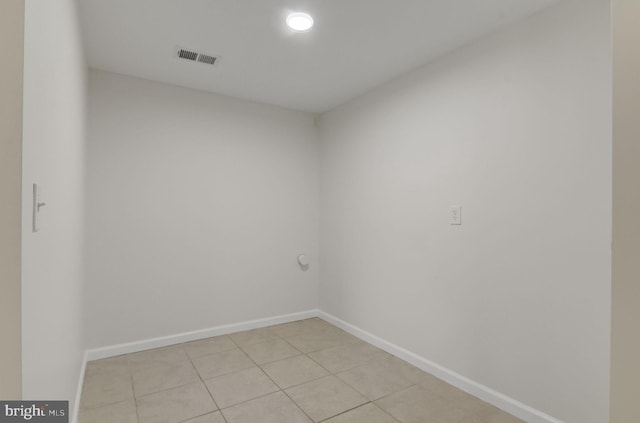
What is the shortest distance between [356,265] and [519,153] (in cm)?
179

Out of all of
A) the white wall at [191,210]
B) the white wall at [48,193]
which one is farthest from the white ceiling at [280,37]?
the white wall at [48,193]

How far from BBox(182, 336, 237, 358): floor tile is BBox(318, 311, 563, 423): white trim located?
1227 millimetres

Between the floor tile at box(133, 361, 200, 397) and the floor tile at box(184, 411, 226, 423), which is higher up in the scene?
the floor tile at box(184, 411, 226, 423)

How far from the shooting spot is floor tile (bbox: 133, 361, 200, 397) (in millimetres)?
2244

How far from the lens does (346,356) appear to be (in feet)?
9.04

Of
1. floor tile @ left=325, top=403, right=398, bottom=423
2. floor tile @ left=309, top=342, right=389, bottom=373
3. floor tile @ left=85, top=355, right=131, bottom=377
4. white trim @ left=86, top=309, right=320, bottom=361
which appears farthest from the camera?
white trim @ left=86, top=309, right=320, bottom=361

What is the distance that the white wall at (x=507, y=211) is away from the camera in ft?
5.50

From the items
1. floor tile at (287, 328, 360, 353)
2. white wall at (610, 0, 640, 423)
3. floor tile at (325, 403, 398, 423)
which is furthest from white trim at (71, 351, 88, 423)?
white wall at (610, 0, 640, 423)

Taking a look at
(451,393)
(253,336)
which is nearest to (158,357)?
(253,336)

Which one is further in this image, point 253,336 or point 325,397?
point 253,336

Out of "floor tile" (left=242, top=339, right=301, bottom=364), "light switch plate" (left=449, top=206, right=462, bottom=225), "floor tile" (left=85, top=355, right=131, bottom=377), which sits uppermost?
"light switch plate" (left=449, top=206, right=462, bottom=225)

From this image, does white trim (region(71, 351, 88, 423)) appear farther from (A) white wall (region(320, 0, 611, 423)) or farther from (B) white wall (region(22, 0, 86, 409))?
(A) white wall (region(320, 0, 611, 423))

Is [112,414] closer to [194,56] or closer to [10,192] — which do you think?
[10,192]

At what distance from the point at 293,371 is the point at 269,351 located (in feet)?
1.41
